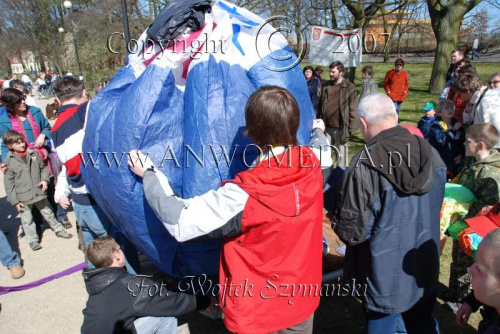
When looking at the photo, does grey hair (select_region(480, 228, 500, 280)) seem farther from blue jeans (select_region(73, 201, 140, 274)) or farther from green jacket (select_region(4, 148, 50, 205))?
green jacket (select_region(4, 148, 50, 205))

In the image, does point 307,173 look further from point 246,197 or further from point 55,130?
point 55,130

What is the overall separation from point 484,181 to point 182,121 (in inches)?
84.2

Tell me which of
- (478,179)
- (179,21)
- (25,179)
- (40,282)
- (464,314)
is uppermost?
(179,21)

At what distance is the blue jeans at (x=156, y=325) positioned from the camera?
2209 mm

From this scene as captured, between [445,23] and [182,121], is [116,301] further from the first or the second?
[445,23]

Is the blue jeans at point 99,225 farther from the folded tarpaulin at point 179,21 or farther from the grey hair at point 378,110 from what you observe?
the grey hair at point 378,110

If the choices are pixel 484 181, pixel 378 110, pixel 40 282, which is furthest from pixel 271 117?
pixel 40 282

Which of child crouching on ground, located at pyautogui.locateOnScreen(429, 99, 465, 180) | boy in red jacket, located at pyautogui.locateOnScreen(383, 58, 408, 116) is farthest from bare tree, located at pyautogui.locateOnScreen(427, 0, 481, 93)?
child crouching on ground, located at pyautogui.locateOnScreen(429, 99, 465, 180)

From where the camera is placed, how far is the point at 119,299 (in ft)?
6.90

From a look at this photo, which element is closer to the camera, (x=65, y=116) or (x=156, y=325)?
(x=156, y=325)

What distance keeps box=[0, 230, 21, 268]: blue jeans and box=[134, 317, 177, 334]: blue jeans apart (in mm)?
2282

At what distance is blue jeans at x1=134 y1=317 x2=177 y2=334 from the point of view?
2.21 meters

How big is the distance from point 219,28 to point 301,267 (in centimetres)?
146

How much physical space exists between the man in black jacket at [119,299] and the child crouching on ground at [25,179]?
247 cm
